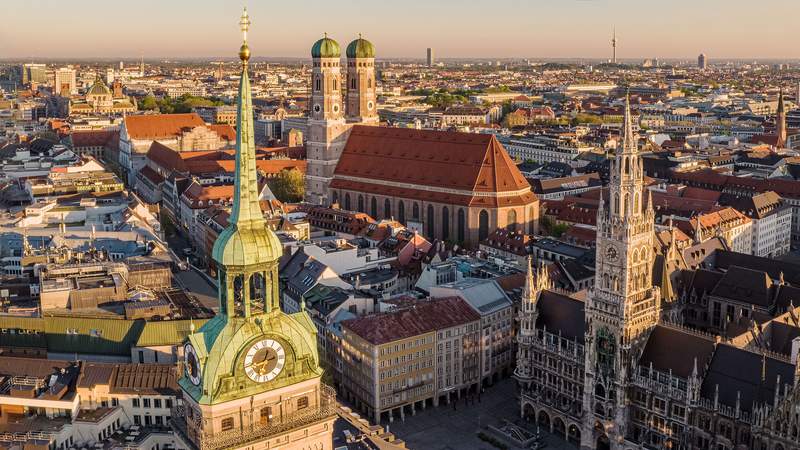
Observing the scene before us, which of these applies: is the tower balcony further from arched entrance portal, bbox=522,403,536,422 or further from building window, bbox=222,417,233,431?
arched entrance portal, bbox=522,403,536,422

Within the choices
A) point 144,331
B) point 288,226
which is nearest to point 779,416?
point 144,331

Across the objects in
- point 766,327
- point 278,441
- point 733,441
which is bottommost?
point 733,441

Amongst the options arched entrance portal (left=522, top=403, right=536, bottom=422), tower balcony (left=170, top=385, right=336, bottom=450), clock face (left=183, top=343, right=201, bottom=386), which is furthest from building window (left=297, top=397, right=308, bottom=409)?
arched entrance portal (left=522, top=403, right=536, bottom=422)

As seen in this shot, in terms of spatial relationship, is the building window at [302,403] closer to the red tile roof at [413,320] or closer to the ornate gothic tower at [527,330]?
the red tile roof at [413,320]

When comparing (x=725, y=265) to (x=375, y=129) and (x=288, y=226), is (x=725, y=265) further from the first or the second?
(x=375, y=129)

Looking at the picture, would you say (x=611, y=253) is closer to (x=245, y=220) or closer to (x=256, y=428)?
(x=245, y=220)

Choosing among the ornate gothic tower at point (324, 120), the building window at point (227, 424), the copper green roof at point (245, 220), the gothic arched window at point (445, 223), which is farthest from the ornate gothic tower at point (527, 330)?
the ornate gothic tower at point (324, 120)

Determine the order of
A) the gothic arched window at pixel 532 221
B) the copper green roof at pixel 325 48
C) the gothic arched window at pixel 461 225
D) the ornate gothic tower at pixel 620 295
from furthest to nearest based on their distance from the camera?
the copper green roof at pixel 325 48 < the gothic arched window at pixel 532 221 < the gothic arched window at pixel 461 225 < the ornate gothic tower at pixel 620 295
